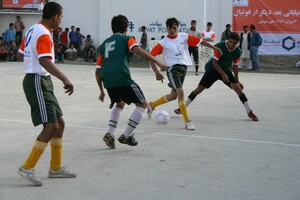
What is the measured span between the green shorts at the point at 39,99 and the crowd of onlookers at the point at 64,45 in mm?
21078

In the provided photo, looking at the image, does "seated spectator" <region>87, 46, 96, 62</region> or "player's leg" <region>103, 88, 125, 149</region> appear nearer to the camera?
"player's leg" <region>103, 88, 125, 149</region>

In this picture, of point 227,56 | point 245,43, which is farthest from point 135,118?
point 245,43

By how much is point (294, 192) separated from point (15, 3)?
26486 millimetres

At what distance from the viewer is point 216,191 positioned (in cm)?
554

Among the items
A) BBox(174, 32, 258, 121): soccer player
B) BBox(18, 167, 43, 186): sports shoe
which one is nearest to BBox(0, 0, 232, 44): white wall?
BBox(174, 32, 258, 121): soccer player

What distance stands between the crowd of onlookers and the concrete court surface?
1520 cm

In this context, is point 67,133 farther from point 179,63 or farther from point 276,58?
point 276,58

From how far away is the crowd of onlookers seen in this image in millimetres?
27016

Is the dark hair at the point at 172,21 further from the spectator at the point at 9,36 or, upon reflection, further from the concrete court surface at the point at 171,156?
the spectator at the point at 9,36

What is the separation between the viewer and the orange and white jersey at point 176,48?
31.1 feet

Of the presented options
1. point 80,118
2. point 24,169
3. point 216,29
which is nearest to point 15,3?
point 216,29

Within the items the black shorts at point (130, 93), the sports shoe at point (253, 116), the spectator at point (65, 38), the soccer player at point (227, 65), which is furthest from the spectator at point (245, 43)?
the black shorts at point (130, 93)

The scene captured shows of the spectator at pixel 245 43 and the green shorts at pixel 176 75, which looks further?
the spectator at pixel 245 43

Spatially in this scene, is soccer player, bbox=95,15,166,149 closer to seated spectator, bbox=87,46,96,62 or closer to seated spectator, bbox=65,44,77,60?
seated spectator, bbox=87,46,96,62
